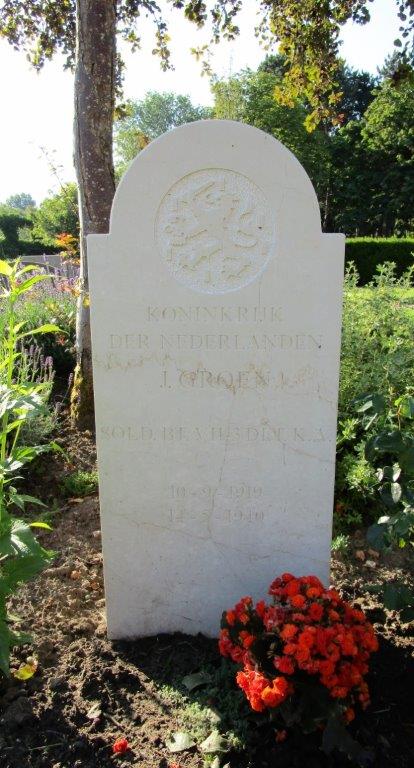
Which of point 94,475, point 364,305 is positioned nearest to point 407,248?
point 364,305

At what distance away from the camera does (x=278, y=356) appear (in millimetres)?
2279

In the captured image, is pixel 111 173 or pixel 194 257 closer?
pixel 194 257

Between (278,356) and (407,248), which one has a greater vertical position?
(407,248)

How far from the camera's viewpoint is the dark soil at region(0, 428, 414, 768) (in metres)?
1.88

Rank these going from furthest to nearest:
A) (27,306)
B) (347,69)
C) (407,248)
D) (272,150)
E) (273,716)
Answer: (347,69) < (407,248) < (27,306) < (272,150) < (273,716)

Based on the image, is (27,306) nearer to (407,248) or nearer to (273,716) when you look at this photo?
(273,716)

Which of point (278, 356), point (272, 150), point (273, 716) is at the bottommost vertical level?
point (273, 716)

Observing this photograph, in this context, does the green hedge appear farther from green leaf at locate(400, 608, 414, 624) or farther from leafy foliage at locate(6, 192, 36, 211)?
leafy foliage at locate(6, 192, 36, 211)

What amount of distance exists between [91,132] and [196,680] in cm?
384

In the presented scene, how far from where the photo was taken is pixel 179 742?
1.94 metres

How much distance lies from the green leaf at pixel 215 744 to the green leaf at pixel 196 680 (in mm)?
229

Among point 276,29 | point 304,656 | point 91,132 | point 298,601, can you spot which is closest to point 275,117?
point 276,29

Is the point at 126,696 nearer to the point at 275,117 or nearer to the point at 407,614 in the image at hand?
the point at 407,614

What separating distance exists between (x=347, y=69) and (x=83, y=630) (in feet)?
159
